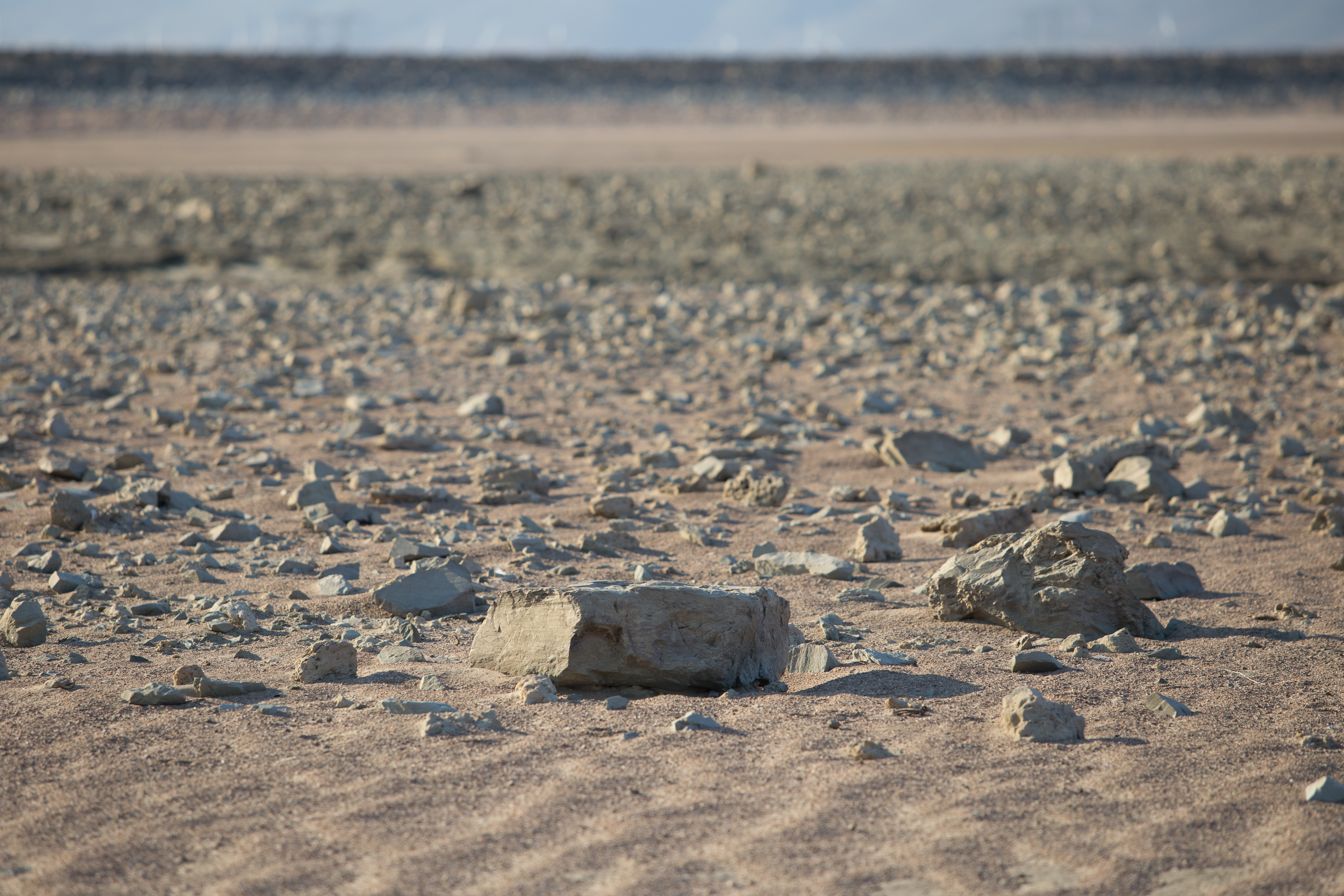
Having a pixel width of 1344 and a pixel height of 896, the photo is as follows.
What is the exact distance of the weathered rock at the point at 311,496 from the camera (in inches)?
198

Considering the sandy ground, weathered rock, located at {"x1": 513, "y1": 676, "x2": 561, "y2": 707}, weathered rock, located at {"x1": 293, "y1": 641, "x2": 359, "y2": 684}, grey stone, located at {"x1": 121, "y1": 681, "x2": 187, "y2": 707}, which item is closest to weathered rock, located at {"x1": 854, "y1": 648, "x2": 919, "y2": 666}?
weathered rock, located at {"x1": 513, "y1": 676, "x2": 561, "y2": 707}

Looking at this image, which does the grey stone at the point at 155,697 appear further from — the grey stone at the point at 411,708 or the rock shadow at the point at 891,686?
the rock shadow at the point at 891,686

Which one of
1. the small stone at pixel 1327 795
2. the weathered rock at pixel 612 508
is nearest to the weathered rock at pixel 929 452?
the weathered rock at pixel 612 508

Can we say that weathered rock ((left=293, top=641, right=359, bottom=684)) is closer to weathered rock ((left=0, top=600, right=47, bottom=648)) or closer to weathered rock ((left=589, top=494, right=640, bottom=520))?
weathered rock ((left=0, top=600, right=47, bottom=648))

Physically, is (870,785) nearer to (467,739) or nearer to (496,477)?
(467,739)

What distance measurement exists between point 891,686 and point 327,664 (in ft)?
5.27

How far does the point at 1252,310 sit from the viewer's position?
10.2 metres

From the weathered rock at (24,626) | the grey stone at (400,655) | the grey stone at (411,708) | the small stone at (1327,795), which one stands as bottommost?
the small stone at (1327,795)

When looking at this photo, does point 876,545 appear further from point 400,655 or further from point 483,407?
point 483,407

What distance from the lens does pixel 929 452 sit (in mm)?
5988

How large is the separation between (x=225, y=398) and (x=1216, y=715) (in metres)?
5.99

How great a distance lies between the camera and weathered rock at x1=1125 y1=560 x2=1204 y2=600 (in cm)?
404

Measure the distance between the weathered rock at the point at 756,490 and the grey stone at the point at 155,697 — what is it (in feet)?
8.98

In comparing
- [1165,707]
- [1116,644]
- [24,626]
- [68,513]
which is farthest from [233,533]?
[1165,707]
